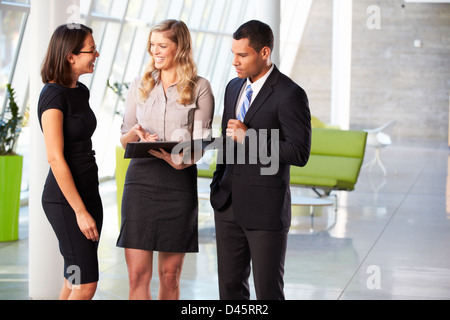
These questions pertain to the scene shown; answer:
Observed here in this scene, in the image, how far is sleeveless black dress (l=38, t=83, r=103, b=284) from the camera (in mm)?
3061

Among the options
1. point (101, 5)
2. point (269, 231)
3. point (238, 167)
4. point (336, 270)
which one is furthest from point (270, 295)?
point (101, 5)

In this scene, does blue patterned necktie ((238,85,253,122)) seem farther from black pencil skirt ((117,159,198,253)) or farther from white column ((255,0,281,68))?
white column ((255,0,281,68))

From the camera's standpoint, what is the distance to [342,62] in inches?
667

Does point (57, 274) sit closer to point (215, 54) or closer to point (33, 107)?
point (33, 107)

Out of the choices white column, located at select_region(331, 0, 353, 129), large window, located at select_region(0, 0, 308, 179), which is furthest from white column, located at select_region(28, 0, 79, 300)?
white column, located at select_region(331, 0, 353, 129)

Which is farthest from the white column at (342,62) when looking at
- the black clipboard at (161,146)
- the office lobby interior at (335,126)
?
the black clipboard at (161,146)

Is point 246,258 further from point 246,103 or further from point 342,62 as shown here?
point 342,62

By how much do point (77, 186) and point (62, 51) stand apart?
0.60 meters

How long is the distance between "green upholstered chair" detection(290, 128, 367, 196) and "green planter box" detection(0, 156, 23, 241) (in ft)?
11.0

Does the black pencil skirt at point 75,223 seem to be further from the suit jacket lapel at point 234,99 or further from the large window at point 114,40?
the large window at point 114,40

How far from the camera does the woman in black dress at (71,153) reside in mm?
3000

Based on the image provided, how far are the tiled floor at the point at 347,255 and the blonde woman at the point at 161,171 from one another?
1.78m

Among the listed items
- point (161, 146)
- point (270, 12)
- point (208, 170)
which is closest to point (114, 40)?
point (208, 170)

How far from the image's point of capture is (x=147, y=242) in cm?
333
